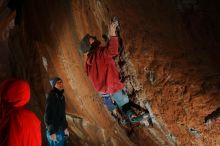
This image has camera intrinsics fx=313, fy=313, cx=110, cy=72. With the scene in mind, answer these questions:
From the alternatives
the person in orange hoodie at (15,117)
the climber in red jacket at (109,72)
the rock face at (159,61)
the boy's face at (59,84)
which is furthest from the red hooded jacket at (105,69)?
the person in orange hoodie at (15,117)

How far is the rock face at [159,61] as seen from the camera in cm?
376

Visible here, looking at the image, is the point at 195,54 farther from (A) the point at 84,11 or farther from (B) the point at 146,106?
(A) the point at 84,11

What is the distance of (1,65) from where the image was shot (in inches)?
369

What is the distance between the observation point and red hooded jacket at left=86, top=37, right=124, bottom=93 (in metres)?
4.46

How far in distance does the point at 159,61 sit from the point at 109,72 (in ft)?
2.60

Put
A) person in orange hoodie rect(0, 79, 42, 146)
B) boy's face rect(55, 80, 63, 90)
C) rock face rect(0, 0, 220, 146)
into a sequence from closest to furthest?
person in orange hoodie rect(0, 79, 42, 146)
rock face rect(0, 0, 220, 146)
boy's face rect(55, 80, 63, 90)

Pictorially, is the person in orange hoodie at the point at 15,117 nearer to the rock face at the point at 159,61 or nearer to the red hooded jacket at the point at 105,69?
the red hooded jacket at the point at 105,69

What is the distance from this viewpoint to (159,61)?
4078 mm

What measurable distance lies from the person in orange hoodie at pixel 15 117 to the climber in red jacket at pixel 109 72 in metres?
1.22

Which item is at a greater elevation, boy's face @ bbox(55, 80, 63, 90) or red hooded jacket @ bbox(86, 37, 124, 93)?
red hooded jacket @ bbox(86, 37, 124, 93)

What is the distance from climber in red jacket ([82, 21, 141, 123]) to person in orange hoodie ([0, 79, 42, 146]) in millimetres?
1221

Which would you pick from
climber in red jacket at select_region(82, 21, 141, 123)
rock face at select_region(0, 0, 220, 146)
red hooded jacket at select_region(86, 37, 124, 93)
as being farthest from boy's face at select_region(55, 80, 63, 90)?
red hooded jacket at select_region(86, 37, 124, 93)

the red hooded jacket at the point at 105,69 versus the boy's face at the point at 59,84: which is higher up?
the red hooded jacket at the point at 105,69

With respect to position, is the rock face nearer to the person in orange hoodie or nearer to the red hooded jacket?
the red hooded jacket
